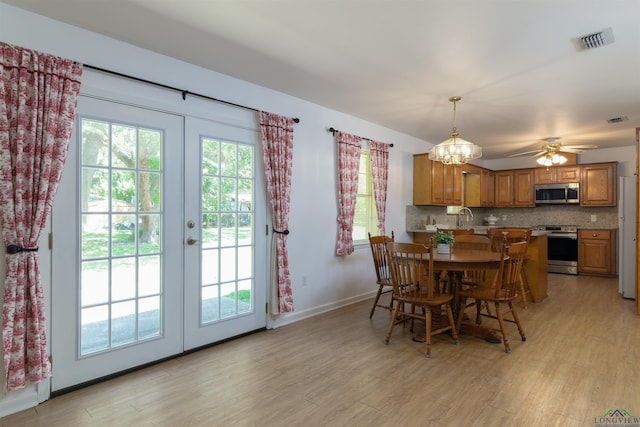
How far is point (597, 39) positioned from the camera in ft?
8.55

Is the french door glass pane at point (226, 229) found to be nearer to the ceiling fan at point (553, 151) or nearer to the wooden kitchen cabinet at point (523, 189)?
the ceiling fan at point (553, 151)

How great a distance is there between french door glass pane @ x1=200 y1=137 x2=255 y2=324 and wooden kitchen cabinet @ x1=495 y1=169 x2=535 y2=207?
6.57 m

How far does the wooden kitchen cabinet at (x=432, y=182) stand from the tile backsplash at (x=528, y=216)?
312 mm

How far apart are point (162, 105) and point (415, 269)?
2582 mm

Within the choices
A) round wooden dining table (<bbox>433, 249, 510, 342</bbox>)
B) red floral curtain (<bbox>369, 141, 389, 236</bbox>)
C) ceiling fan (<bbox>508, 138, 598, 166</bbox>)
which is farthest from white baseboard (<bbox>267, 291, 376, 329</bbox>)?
ceiling fan (<bbox>508, 138, 598, 166</bbox>)

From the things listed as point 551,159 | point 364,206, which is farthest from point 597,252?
point 364,206

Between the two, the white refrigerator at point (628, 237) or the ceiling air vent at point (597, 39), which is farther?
the white refrigerator at point (628, 237)

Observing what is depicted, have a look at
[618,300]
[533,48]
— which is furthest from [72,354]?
[618,300]

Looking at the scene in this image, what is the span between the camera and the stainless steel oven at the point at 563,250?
6883mm

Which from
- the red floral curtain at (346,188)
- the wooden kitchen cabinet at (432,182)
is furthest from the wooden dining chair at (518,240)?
the red floral curtain at (346,188)

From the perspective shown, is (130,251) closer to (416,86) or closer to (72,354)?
(72,354)

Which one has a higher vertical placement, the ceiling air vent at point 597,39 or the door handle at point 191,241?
the ceiling air vent at point 597,39

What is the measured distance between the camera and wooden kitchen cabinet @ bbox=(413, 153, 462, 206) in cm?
584

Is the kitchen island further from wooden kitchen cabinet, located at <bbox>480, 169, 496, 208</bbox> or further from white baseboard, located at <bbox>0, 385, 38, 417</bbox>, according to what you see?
white baseboard, located at <bbox>0, 385, 38, 417</bbox>
